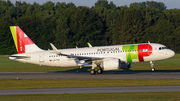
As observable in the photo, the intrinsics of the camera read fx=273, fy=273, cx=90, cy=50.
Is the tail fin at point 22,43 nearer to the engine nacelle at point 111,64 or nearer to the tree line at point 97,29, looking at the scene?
the engine nacelle at point 111,64

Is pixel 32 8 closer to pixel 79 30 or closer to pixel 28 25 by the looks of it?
pixel 28 25

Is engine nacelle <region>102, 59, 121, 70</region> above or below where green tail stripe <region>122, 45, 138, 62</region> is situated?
below

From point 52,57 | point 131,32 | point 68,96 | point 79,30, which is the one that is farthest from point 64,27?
point 68,96

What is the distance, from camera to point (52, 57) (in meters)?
37.1

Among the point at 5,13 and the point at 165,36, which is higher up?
the point at 5,13

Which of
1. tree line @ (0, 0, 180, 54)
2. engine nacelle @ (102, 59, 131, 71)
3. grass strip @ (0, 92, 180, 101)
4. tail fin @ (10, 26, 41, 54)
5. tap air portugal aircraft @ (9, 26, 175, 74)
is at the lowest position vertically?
grass strip @ (0, 92, 180, 101)

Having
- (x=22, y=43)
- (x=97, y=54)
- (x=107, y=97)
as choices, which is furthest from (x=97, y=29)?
(x=107, y=97)

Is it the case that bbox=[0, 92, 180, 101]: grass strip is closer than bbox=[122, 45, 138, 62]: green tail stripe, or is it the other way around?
bbox=[0, 92, 180, 101]: grass strip

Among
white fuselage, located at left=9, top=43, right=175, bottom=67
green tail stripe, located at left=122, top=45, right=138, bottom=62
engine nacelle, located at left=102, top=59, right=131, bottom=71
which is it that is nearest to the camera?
engine nacelle, located at left=102, top=59, right=131, bottom=71

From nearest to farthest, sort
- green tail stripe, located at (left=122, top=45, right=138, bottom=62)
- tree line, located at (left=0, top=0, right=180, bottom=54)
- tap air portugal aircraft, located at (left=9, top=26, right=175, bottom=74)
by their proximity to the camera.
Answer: tap air portugal aircraft, located at (left=9, top=26, right=175, bottom=74)
green tail stripe, located at (left=122, top=45, right=138, bottom=62)
tree line, located at (left=0, top=0, right=180, bottom=54)

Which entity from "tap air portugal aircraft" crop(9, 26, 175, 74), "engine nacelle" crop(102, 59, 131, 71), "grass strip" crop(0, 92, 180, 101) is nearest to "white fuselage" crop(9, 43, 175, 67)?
"tap air portugal aircraft" crop(9, 26, 175, 74)

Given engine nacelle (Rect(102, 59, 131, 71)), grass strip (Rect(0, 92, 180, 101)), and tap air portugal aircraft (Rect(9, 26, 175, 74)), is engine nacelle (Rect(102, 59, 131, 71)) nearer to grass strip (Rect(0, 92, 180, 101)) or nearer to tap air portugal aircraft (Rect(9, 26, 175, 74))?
tap air portugal aircraft (Rect(9, 26, 175, 74))

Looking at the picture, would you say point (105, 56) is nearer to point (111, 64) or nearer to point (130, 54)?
point (111, 64)

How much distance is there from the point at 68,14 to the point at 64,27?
9.59 m
